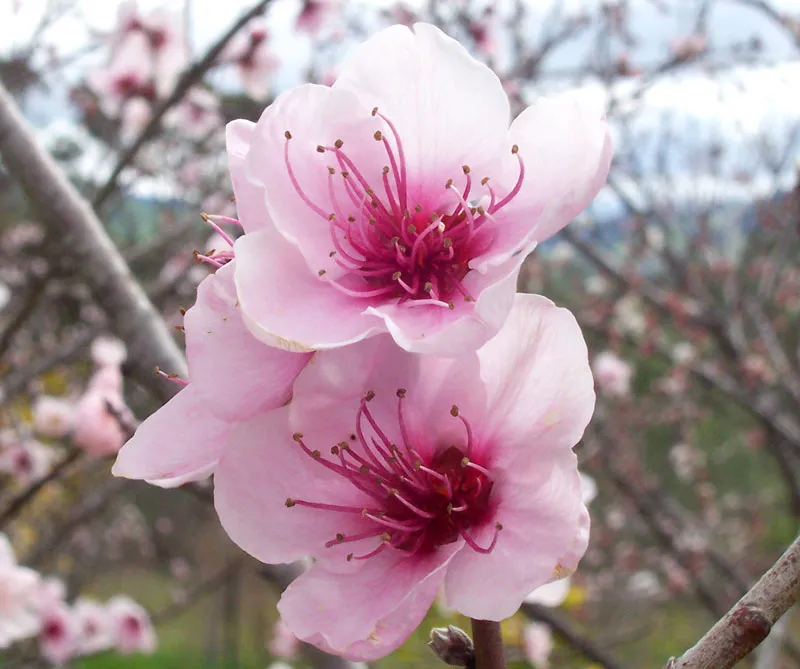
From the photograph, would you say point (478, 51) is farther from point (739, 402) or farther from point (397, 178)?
point (397, 178)

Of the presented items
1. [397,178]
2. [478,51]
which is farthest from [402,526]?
[478,51]

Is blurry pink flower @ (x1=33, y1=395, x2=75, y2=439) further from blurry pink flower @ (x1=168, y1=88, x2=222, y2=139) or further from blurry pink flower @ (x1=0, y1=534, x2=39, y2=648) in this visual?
blurry pink flower @ (x1=168, y1=88, x2=222, y2=139)

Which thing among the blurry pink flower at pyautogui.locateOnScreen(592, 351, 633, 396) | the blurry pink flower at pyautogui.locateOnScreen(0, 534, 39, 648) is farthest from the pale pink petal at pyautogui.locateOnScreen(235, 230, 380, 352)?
the blurry pink flower at pyautogui.locateOnScreen(592, 351, 633, 396)

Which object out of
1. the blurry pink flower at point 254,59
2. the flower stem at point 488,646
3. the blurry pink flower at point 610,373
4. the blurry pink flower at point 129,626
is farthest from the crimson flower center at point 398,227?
the blurry pink flower at point 610,373

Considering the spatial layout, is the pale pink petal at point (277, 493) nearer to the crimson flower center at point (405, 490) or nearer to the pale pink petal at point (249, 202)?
the crimson flower center at point (405, 490)

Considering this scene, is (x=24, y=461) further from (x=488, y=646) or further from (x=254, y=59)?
(x=488, y=646)
